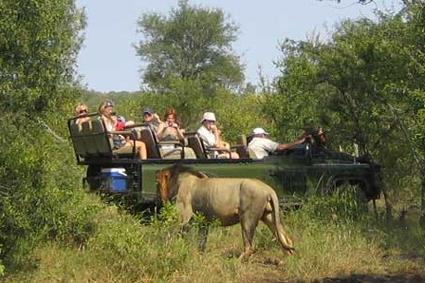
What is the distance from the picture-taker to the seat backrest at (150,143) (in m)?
11.3

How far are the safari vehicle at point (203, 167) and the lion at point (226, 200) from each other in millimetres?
725

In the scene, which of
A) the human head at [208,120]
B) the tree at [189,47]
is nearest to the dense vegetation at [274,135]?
the human head at [208,120]

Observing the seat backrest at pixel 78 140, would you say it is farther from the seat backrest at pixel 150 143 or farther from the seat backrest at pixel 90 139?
the seat backrest at pixel 150 143

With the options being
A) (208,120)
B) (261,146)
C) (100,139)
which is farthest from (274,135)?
(100,139)

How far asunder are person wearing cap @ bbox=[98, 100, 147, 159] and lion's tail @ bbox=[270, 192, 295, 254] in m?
2.25

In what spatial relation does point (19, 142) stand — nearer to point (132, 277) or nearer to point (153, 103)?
point (132, 277)

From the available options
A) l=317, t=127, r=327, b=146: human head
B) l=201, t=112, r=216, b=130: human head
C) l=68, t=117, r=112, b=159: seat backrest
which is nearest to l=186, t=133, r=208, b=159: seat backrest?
l=201, t=112, r=216, b=130: human head

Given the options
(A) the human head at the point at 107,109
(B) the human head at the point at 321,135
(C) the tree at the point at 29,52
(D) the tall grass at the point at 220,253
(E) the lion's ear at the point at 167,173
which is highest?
(C) the tree at the point at 29,52

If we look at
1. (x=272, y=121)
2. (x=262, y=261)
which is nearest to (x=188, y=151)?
(x=262, y=261)

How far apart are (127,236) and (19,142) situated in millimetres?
1499

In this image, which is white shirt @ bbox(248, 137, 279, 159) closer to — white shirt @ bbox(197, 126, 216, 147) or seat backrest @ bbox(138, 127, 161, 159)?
white shirt @ bbox(197, 126, 216, 147)

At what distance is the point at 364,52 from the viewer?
1337 cm

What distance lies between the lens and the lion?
970cm

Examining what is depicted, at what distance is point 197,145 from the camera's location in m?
11.9
